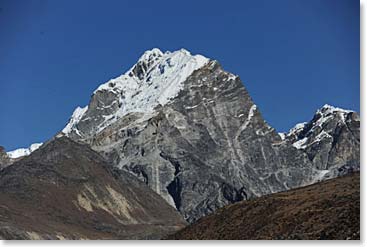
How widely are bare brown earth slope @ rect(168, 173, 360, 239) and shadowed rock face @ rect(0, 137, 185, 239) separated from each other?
70898 mm

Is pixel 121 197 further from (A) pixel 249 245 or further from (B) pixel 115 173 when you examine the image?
(A) pixel 249 245

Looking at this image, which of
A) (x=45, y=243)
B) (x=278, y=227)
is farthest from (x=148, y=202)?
(x=45, y=243)

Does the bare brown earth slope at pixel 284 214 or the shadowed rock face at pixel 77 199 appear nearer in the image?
the bare brown earth slope at pixel 284 214

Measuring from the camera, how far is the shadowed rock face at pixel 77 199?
140500mm

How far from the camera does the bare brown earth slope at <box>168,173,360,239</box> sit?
39125mm

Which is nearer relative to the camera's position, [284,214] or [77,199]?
[284,214]

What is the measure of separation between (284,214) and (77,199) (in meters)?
122

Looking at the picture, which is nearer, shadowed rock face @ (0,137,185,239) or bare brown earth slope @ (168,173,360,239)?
bare brown earth slope @ (168,173,360,239)

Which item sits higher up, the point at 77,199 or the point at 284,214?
the point at 77,199

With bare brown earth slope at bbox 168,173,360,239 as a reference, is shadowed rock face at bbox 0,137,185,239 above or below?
above

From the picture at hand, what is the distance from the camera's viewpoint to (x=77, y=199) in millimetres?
164000

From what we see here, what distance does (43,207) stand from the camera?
5965 inches

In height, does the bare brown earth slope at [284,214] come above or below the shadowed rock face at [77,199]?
below

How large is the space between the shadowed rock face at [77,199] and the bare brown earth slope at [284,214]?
70898 mm
